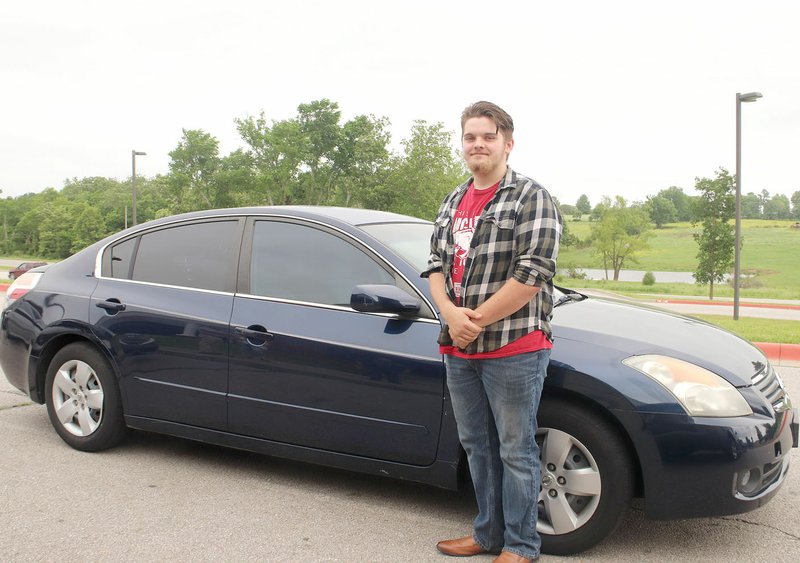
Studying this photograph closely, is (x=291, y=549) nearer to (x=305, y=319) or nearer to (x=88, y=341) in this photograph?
(x=305, y=319)

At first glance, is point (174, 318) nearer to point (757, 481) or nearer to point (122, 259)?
point (122, 259)

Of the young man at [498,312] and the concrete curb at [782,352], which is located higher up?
the young man at [498,312]

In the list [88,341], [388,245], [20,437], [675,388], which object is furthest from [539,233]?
[20,437]

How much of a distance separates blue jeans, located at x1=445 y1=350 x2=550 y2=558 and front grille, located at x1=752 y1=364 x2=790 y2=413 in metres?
1.01

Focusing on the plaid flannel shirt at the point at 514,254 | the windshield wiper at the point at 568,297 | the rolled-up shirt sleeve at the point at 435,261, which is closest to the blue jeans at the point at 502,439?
the plaid flannel shirt at the point at 514,254

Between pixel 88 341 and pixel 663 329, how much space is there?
3305mm

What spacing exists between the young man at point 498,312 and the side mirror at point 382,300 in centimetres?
31

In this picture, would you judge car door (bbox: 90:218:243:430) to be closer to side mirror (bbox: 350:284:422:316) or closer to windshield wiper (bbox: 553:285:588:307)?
side mirror (bbox: 350:284:422:316)

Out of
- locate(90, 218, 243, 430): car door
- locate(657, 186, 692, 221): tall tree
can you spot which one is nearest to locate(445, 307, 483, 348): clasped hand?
locate(90, 218, 243, 430): car door

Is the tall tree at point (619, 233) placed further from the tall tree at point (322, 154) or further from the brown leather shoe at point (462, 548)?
the brown leather shoe at point (462, 548)

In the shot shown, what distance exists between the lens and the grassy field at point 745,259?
4056cm

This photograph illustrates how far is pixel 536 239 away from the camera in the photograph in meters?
2.66

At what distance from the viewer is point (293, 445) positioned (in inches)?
143

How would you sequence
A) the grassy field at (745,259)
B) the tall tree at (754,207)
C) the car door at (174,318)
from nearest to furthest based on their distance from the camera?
the car door at (174,318)
the grassy field at (745,259)
the tall tree at (754,207)
